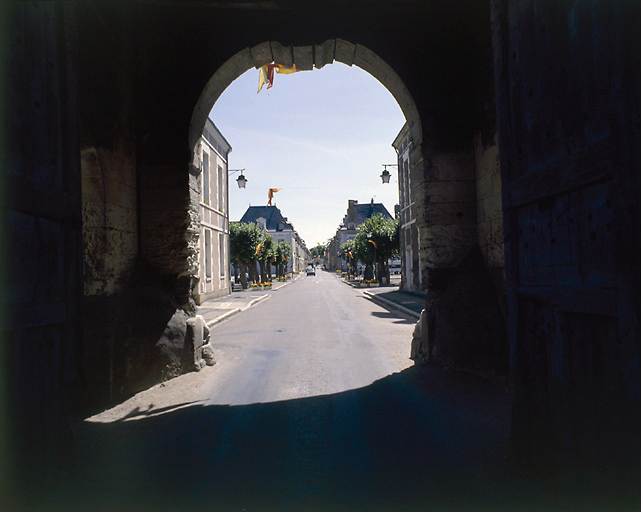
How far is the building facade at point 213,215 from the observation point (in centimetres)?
1886

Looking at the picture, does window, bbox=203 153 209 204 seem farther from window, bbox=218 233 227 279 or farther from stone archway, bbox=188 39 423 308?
stone archway, bbox=188 39 423 308

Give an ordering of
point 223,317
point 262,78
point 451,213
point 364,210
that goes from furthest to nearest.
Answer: point 364,210
point 223,317
point 262,78
point 451,213

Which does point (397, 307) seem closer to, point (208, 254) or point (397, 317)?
point (397, 317)

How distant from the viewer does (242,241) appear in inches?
1102

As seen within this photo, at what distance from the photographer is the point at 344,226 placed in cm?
8912

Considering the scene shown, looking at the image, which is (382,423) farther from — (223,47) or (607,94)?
(223,47)

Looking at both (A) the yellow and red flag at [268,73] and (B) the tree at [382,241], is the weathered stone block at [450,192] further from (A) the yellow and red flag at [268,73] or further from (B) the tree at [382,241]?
(B) the tree at [382,241]

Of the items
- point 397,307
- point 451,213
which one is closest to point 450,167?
point 451,213

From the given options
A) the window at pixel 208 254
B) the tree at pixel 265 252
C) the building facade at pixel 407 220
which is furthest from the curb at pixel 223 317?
the tree at pixel 265 252

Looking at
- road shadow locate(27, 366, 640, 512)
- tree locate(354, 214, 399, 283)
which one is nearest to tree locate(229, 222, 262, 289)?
tree locate(354, 214, 399, 283)

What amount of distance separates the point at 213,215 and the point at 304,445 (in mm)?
18108

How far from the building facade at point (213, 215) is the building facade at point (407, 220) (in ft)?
31.0

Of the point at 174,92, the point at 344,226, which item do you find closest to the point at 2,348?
the point at 174,92

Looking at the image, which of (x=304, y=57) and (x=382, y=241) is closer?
(x=304, y=57)
